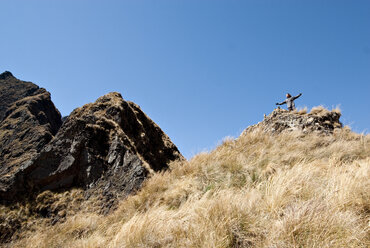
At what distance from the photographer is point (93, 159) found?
598cm

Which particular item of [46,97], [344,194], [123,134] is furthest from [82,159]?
[46,97]

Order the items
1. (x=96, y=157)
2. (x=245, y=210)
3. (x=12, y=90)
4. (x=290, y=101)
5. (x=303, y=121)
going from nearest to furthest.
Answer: (x=245, y=210) → (x=96, y=157) → (x=303, y=121) → (x=290, y=101) → (x=12, y=90)

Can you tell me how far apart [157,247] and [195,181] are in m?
2.24

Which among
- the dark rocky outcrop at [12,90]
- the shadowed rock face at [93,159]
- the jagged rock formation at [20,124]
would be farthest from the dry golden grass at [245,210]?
the dark rocky outcrop at [12,90]

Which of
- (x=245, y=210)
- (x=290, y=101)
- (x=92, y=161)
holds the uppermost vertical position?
(x=290, y=101)

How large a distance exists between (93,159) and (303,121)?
790 cm

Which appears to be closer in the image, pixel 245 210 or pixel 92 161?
pixel 245 210

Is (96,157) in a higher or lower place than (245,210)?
higher

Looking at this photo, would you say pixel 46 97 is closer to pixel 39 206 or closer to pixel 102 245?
pixel 39 206

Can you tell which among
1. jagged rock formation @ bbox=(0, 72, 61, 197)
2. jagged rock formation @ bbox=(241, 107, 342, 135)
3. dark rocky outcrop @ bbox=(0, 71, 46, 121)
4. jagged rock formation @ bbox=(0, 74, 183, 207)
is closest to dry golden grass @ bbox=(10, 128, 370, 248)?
jagged rock formation @ bbox=(0, 74, 183, 207)

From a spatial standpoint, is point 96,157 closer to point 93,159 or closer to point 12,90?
point 93,159

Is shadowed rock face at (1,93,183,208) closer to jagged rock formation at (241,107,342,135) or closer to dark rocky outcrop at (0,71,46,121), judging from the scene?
jagged rock formation at (241,107,342,135)

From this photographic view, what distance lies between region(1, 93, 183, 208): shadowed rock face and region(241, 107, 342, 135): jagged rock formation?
4.78 meters

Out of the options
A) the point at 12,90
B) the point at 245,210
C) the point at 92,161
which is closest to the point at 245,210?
the point at 245,210
